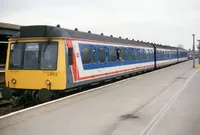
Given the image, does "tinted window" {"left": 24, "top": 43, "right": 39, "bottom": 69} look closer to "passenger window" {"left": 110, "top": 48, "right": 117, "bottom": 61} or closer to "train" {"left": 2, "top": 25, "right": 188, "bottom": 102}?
"train" {"left": 2, "top": 25, "right": 188, "bottom": 102}

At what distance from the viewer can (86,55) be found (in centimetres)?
1544

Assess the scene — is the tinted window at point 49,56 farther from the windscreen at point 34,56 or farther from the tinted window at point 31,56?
the tinted window at point 31,56

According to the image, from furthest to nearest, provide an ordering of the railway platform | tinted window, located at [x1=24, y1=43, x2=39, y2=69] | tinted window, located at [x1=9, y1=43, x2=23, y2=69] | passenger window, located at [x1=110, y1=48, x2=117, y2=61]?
passenger window, located at [x1=110, y1=48, x2=117, y2=61] < tinted window, located at [x1=9, y1=43, x2=23, y2=69] < tinted window, located at [x1=24, y1=43, x2=39, y2=69] < the railway platform

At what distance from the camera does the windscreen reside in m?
12.8

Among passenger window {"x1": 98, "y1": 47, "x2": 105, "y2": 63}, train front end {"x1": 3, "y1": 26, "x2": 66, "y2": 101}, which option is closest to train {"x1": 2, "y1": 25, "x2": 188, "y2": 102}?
train front end {"x1": 3, "y1": 26, "x2": 66, "y2": 101}

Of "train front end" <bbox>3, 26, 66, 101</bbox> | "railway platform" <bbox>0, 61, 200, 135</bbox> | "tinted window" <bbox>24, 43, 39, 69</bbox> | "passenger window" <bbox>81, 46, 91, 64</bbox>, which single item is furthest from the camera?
"passenger window" <bbox>81, 46, 91, 64</bbox>

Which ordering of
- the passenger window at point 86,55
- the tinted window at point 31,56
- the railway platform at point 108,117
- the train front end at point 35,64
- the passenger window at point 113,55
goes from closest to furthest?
1. the railway platform at point 108,117
2. the train front end at point 35,64
3. the tinted window at point 31,56
4. the passenger window at point 86,55
5. the passenger window at point 113,55

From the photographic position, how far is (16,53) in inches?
528

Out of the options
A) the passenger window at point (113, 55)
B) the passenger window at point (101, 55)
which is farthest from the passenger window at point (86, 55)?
the passenger window at point (113, 55)

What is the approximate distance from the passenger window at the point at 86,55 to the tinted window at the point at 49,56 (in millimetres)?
2356

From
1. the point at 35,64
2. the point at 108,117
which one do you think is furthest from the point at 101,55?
the point at 108,117

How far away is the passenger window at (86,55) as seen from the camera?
15.0 metres

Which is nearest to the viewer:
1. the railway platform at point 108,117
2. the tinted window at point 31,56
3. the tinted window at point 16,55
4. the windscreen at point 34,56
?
the railway platform at point 108,117

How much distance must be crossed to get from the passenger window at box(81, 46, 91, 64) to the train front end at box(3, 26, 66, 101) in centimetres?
233
